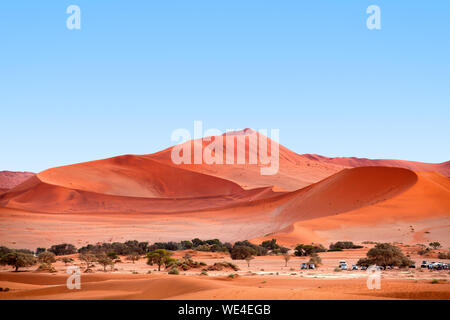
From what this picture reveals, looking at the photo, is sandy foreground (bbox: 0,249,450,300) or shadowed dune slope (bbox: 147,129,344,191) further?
shadowed dune slope (bbox: 147,129,344,191)

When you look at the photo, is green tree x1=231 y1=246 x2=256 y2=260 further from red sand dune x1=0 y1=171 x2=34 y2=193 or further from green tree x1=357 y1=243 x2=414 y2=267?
red sand dune x1=0 y1=171 x2=34 y2=193

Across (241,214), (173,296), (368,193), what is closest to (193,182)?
(241,214)

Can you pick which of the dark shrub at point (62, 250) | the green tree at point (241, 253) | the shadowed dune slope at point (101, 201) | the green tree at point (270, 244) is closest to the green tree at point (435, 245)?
the green tree at point (270, 244)

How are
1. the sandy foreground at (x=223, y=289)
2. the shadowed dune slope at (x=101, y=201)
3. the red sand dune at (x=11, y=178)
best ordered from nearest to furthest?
1. the sandy foreground at (x=223, y=289)
2. the shadowed dune slope at (x=101, y=201)
3. the red sand dune at (x=11, y=178)

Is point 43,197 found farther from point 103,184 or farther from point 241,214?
point 241,214

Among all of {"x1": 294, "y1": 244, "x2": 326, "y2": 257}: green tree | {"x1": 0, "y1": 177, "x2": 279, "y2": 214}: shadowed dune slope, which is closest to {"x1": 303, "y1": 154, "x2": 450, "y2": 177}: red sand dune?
{"x1": 0, "y1": 177, "x2": 279, "y2": 214}: shadowed dune slope

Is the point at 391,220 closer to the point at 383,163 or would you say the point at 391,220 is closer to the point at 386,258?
the point at 386,258

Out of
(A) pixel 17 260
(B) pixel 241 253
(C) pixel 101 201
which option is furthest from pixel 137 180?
(A) pixel 17 260

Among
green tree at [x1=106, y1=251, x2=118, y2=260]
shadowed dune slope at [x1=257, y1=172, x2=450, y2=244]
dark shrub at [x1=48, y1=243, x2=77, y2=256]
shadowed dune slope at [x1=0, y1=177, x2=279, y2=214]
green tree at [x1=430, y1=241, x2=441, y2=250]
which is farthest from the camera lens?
shadowed dune slope at [x1=0, y1=177, x2=279, y2=214]

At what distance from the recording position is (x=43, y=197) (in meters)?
85.6

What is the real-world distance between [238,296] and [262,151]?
384ft

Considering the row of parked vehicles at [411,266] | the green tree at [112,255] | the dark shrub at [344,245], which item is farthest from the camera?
the dark shrub at [344,245]

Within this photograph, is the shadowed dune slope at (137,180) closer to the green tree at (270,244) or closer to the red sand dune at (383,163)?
the green tree at (270,244)
